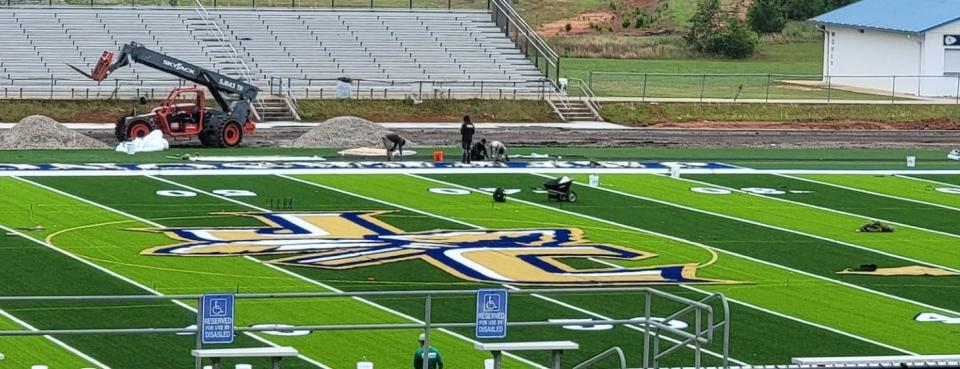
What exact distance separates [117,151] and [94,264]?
18.1 metres

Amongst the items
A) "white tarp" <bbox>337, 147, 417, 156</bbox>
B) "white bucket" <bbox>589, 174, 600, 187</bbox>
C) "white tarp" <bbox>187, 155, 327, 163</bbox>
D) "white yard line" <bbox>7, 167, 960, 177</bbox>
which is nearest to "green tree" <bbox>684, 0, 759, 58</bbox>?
"white yard line" <bbox>7, 167, 960, 177</bbox>

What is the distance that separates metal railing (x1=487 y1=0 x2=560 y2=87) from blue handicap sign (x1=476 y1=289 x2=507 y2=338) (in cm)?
5137

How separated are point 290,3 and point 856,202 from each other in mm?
35564

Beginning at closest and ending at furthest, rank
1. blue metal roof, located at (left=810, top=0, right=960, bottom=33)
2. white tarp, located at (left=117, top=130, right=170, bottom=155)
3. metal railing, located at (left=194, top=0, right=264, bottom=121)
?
white tarp, located at (left=117, top=130, right=170, bottom=155), metal railing, located at (left=194, top=0, right=264, bottom=121), blue metal roof, located at (left=810, top=0, right=960, bottom=33)

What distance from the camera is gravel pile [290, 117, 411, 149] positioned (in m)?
51.0

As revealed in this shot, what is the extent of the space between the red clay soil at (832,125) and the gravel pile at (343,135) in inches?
502

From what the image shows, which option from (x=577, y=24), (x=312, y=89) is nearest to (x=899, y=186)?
(x=312, y=89)

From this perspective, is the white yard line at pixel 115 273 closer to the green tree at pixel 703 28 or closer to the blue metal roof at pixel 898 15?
the blue metal roof at pixel 898 15

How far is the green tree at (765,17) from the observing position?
10500cm

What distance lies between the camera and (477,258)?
32.1 meters

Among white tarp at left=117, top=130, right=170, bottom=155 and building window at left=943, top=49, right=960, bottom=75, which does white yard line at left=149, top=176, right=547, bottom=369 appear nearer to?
white tarp at left=117, top=130, right=170, bottom=155

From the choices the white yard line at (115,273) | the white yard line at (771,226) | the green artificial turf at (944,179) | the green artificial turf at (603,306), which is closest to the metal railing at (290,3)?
the white yard line at (115,273)

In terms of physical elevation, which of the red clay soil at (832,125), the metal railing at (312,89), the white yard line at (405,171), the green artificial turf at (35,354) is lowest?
the green artificial turf at (35,354)

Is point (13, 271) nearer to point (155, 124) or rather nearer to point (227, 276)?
point (227, 276)
